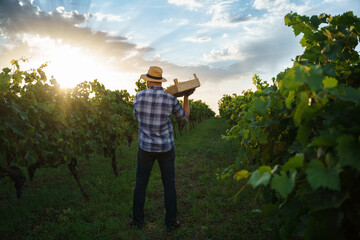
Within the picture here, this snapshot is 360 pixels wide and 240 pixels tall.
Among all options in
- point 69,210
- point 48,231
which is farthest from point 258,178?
point 69,210

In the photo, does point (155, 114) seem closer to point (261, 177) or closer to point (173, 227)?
point (173, 227)

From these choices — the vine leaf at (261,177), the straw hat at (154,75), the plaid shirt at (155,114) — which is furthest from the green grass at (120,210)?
the straw hat at (154,75)

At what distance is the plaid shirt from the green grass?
1411 mm

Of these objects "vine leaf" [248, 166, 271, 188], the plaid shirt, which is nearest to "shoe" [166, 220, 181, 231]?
the plaid shirt

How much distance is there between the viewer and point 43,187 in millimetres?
6762

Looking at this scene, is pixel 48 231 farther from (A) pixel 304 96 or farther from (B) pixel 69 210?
(A) pixel 304 96

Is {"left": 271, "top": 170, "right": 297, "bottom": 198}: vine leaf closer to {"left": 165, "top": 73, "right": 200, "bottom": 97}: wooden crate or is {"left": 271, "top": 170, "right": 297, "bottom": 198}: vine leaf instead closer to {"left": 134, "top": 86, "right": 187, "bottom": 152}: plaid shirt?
{"left": 165, "top": 73, "right": 200, "bottom": 97}: wooden crate

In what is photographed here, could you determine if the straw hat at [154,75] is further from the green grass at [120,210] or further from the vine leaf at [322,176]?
the vine leaf at [322,176]

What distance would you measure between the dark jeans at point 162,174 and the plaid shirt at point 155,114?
0.50 ft

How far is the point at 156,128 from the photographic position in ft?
11.7

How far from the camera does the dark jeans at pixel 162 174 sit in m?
3.72

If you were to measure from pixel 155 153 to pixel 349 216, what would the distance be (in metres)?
2.83

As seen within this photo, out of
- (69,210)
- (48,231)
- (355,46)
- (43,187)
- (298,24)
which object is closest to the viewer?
(355,46)

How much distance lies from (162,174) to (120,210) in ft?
5.11
